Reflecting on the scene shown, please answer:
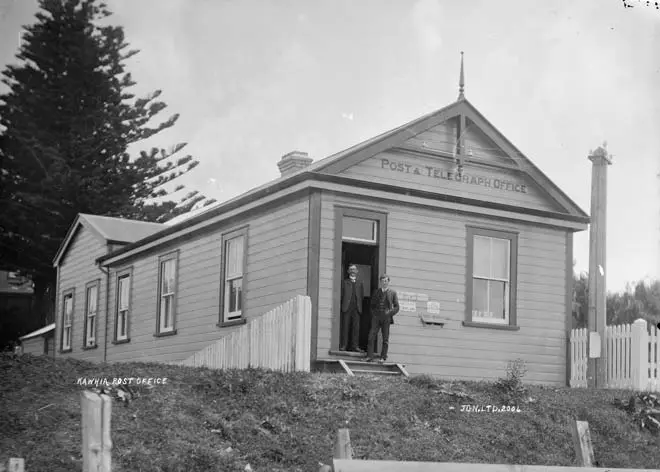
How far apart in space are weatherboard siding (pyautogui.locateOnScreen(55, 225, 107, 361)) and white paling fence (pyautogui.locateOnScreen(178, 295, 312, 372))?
430 inches

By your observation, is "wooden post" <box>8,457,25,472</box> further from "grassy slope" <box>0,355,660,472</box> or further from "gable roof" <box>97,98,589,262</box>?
"gable roof" <box>97,98,589,262</box>

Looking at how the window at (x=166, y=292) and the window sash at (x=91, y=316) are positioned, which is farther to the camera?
the window sash at (x=91, y=316)

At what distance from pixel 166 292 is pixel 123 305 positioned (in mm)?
3430

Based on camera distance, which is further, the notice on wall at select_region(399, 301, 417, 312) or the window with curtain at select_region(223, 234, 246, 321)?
the window with curtain at select_region(223, 234, 246, 321)

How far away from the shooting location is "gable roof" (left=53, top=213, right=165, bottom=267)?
3016 centimetres

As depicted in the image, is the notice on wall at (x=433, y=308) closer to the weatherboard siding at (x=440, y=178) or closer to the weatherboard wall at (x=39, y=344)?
the weatherboard siding at (x=440, y=178)

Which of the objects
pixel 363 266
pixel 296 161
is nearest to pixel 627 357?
pixel 363 266

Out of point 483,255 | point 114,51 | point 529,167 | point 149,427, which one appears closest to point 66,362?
point 149,427

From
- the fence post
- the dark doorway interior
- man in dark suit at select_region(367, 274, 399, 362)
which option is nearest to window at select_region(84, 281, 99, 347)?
the dark doorway interior

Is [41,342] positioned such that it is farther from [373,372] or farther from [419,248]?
[373,372]

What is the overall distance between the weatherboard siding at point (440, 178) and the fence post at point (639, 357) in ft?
9.98

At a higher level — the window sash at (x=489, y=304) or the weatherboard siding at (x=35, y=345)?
the window sash at (x=489, y=304)

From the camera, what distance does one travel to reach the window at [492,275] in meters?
21.1
